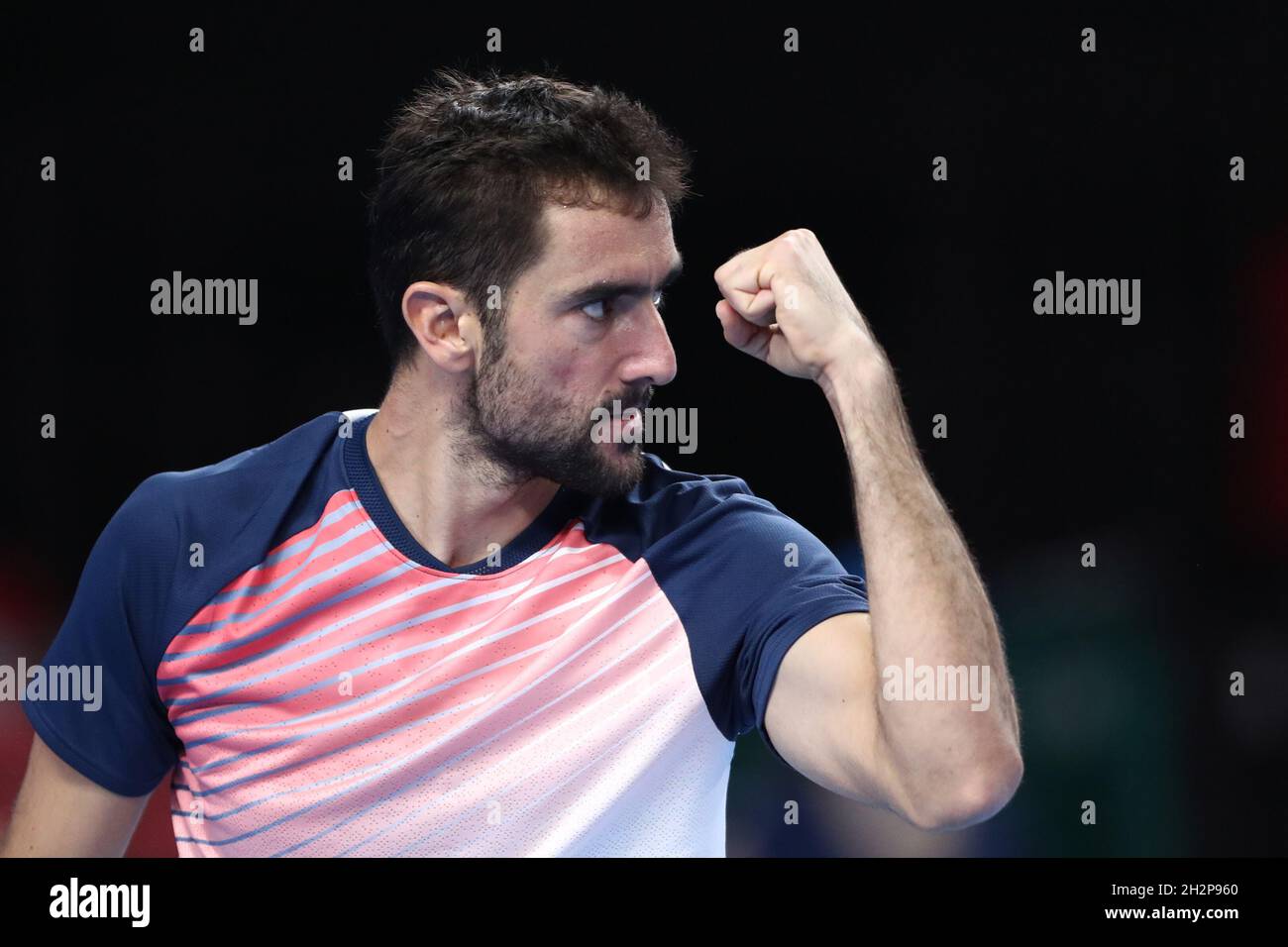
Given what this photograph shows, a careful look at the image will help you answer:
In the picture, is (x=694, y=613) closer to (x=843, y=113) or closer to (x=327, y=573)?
(x=327, y=573)

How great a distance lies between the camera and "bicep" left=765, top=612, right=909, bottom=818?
1.90 meters

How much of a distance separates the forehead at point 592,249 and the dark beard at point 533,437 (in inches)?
6.1

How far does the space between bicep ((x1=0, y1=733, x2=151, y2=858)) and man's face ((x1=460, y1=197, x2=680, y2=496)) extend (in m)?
0.85

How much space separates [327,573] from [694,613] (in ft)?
1.88

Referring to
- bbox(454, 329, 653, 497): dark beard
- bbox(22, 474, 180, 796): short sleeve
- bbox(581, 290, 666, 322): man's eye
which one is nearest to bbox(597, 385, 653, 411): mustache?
bbox(454, 329, 653, 497): dark beard

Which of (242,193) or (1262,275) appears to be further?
(1262,275)

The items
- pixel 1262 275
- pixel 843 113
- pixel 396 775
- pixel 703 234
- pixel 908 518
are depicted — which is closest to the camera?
pixel 908 518

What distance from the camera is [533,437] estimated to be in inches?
84.5

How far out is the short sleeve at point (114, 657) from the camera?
2119 millimetres

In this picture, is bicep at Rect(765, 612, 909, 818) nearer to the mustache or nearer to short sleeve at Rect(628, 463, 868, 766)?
short sleeve at Rect(628, 463, 868, 766)

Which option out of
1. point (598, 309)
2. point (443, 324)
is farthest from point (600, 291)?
point (443, 324)

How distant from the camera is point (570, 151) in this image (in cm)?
215

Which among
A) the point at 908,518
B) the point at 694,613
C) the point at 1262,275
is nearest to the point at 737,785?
the point at 694,613

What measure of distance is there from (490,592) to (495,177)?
0.65m
